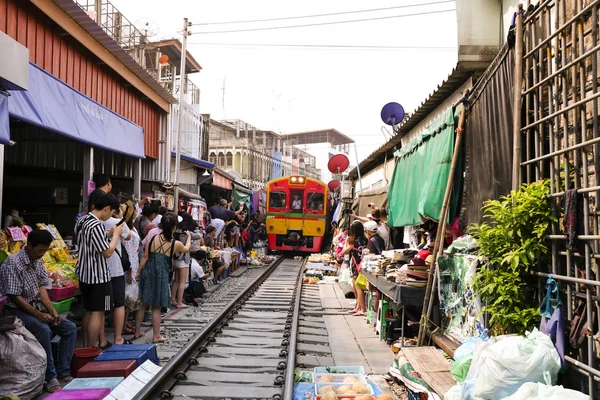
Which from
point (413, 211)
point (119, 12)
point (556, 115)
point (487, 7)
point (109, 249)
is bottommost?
point (109, 249)

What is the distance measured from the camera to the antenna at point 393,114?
11.7 metres

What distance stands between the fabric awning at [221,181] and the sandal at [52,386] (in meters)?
12.7

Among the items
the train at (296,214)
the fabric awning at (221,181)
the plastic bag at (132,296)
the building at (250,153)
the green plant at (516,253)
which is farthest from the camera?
the building at (250,153)

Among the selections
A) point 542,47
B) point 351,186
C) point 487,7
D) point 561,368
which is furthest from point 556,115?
point 351,186

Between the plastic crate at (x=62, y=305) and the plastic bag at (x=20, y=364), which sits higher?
the plastic crate at (x=62, y=305)

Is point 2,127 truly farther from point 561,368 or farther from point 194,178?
point 194,178

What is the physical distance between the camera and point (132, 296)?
6.88 m

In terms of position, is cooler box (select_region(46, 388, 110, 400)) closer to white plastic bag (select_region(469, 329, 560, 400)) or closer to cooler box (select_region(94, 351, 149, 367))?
cooler box (select_region(94, 351, 149, 367))

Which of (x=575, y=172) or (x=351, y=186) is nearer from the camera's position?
(x=575, y=172)

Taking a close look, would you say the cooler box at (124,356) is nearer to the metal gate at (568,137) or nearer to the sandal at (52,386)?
the sandal at (52,386)

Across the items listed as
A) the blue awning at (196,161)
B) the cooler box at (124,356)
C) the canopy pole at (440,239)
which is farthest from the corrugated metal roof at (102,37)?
the canopy pole at (440,239)

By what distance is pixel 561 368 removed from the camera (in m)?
3.33

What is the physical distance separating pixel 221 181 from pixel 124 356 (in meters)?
13.6

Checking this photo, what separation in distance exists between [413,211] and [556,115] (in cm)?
380
